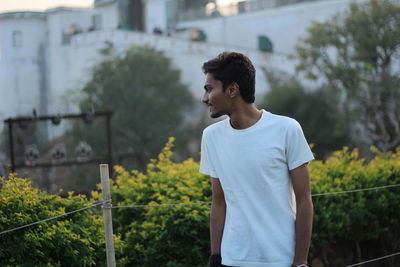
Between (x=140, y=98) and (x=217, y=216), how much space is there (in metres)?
40.4

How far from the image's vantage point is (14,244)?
489cm

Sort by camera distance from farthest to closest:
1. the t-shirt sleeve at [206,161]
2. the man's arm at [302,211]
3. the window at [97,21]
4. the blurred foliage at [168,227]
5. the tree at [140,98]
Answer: the window at [97,21] < the tree at [140,98] < the blurred foliage at [168,227] < the t-shirt sleeve at [206,161] < the man's arm at [302,211]

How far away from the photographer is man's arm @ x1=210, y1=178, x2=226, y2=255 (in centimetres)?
371

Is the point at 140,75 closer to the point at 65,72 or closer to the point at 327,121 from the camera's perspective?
the point at 65,72

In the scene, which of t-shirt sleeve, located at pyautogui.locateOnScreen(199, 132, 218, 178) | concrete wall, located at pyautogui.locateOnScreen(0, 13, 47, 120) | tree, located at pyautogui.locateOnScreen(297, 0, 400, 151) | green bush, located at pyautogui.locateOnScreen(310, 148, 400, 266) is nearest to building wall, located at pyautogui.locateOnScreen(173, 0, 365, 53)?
tree, located at pyautogui.locateOnScreen(297, 0, 400, 151)

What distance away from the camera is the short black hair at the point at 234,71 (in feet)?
11.8

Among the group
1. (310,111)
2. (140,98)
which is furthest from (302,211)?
(140,98)

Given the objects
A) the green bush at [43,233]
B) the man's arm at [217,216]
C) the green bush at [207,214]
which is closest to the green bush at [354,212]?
the green bush at [207,214]

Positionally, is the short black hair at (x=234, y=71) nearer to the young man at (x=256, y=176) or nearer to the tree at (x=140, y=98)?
the young man at (x=256, y=176)

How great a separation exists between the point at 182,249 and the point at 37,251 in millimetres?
1560

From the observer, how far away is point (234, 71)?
11.8ft

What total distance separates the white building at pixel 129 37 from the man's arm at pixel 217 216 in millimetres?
37629

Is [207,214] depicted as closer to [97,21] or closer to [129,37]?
[129,37]

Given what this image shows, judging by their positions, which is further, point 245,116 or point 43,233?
point 43,233
